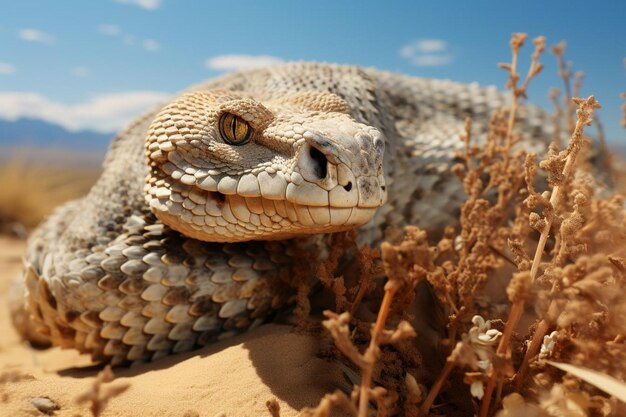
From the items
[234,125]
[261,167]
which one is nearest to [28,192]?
[234,125]

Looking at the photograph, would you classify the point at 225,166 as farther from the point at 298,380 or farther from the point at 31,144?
the point at 31,144

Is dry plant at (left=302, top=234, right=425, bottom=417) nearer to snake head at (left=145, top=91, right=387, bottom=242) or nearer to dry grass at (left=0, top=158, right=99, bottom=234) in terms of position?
snake head at (left=145, top=91, right=387, bottom=242)

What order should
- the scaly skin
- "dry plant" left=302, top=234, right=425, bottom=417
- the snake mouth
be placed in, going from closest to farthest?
"dry plant" left=302, top=234, right=425, bottom=417 < the snake mouth < the scaly skin

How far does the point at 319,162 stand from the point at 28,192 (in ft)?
42.9

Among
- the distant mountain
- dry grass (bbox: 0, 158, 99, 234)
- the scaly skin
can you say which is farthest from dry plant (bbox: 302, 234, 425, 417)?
the distant mountain

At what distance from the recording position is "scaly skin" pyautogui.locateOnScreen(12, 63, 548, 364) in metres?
2.72

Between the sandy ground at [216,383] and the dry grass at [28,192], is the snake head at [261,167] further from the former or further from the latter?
the dry grass at [28,192]

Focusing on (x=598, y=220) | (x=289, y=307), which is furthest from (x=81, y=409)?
(x=598, y=220)

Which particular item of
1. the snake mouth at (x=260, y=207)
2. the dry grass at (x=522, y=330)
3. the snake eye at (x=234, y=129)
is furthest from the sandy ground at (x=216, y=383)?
the snake eye at (x=234, y=129)

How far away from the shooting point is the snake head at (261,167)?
2625mm

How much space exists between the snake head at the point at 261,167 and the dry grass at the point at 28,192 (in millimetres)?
10474

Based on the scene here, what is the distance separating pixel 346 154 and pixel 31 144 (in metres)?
15.7

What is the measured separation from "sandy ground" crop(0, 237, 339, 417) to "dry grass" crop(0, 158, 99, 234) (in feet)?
33.8

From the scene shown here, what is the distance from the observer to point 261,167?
282 centimetres
